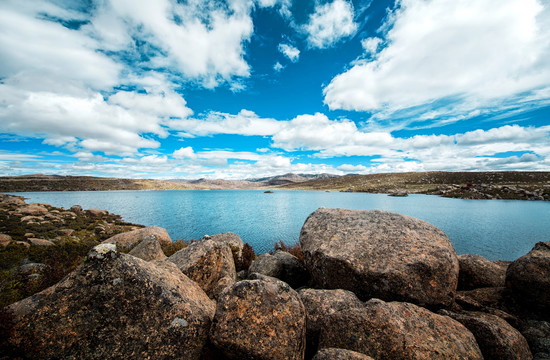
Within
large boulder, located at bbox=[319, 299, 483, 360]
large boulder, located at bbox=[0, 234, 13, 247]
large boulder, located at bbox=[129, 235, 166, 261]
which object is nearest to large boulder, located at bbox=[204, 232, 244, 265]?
large boulder, located at bbox=[129, 235, 166, 261]

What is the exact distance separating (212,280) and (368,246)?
632cm

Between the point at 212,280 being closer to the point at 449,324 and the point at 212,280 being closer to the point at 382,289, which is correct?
the point at 382,289

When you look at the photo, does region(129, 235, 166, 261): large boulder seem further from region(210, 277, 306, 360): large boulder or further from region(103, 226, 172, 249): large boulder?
region(210, 277, 306, 360): large boulder

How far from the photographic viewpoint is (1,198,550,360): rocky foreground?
481cm

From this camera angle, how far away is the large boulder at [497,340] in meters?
5.83

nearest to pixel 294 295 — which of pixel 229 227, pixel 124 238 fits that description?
pixel 124 238

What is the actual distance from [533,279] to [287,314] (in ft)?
28.7

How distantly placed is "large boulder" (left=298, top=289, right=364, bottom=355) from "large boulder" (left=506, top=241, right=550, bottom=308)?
5974 mm

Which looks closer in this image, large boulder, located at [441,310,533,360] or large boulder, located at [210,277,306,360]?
large boulder, located at [210,277,306,360]

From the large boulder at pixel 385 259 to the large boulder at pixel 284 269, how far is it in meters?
1.89

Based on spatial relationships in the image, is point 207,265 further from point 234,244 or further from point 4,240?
point 4,240

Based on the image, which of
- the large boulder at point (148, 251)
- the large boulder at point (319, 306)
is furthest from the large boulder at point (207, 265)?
the large boulder at point (148, 251)

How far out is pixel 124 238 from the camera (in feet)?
62.6

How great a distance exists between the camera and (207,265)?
8.74 metres
